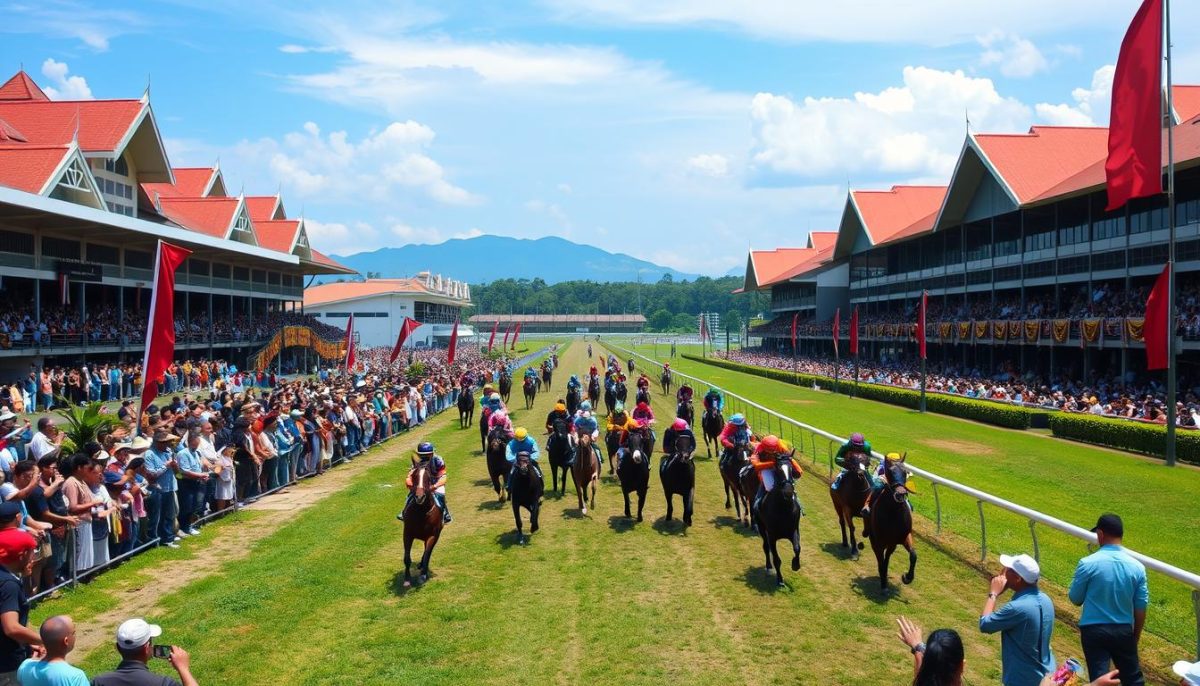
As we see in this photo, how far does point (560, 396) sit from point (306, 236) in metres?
29.6

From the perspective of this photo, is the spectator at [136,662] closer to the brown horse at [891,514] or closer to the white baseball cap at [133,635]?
the white baseball cap at [133,635]

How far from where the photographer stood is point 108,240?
3584 centimetres

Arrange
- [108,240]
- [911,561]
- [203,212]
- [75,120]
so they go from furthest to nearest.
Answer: [203,212]
[75,120]
[108,240]
[911,561]

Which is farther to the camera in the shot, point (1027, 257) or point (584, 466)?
point (1027, 257)

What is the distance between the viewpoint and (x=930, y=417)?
29422mm

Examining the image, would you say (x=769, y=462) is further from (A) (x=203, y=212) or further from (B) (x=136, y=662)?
(A) (x=203, y=212)

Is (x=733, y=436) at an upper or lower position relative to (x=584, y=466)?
upper

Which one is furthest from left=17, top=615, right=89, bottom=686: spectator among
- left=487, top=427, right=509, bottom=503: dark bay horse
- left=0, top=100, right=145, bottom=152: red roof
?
left=0, top=100, right=145, bottom=152: red roof

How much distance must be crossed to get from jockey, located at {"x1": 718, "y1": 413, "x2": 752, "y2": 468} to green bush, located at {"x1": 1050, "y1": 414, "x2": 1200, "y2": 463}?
12330mm

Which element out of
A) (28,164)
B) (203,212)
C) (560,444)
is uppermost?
(203,212)

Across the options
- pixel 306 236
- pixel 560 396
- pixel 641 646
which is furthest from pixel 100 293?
pixel 641 646

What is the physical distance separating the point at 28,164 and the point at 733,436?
29.3 m

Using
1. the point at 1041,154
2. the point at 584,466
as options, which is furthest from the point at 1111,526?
the point at 1041,154

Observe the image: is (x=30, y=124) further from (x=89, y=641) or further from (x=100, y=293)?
(x=89, y=641)
